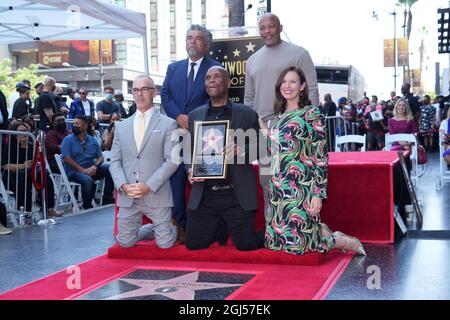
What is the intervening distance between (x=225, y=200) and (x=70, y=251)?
184cm

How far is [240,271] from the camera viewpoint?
4758 mm

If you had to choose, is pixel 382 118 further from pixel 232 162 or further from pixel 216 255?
pixel 216 255

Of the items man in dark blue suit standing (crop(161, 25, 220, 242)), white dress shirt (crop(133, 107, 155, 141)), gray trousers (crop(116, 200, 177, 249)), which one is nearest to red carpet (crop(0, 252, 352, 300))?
gray trousers (crop(116, 200, 177, 249))

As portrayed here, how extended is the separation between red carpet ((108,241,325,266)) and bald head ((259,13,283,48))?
200 centimetres

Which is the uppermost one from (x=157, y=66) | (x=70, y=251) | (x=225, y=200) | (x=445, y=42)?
(x=157, y=66)

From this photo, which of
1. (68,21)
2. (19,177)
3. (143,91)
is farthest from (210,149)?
(68,21)

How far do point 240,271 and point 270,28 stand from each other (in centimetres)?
232

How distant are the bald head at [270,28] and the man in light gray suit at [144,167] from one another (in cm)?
119

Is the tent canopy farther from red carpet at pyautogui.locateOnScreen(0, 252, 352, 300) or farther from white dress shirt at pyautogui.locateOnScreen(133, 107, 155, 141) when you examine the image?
red carpet at pyautogui.locateOnScreen(0, 252, 352, 300)

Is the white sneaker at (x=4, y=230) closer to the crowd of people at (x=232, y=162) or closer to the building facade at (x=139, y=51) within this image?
the crowd of people at (x=232, y=162)

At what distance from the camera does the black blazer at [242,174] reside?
5.07 meters

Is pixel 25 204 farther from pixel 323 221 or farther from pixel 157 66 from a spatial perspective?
pixel 157 66

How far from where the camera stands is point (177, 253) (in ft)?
17.3

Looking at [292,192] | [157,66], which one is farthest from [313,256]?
[157,66]
